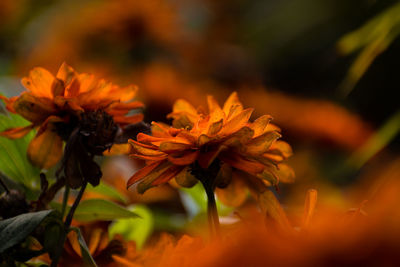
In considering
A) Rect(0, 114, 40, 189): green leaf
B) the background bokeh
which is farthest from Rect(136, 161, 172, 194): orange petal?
the background bokeh

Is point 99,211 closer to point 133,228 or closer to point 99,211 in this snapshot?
point 99,211

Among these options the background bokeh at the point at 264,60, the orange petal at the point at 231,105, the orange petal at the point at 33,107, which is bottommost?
the background bokeh at the point at 264,60

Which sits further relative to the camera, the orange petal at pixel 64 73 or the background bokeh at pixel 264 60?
the background bokeh at pixel 264 60

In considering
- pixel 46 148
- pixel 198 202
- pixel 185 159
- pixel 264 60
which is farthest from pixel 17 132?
pixel 264 60

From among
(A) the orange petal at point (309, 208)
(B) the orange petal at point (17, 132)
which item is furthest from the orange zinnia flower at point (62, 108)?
(A) the orange petal at point (309, 208)

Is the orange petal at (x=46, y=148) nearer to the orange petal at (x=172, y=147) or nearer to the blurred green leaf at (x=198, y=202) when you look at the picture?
the orange petal at (x=172, y=147)

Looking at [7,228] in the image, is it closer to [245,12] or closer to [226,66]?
[226,66]
